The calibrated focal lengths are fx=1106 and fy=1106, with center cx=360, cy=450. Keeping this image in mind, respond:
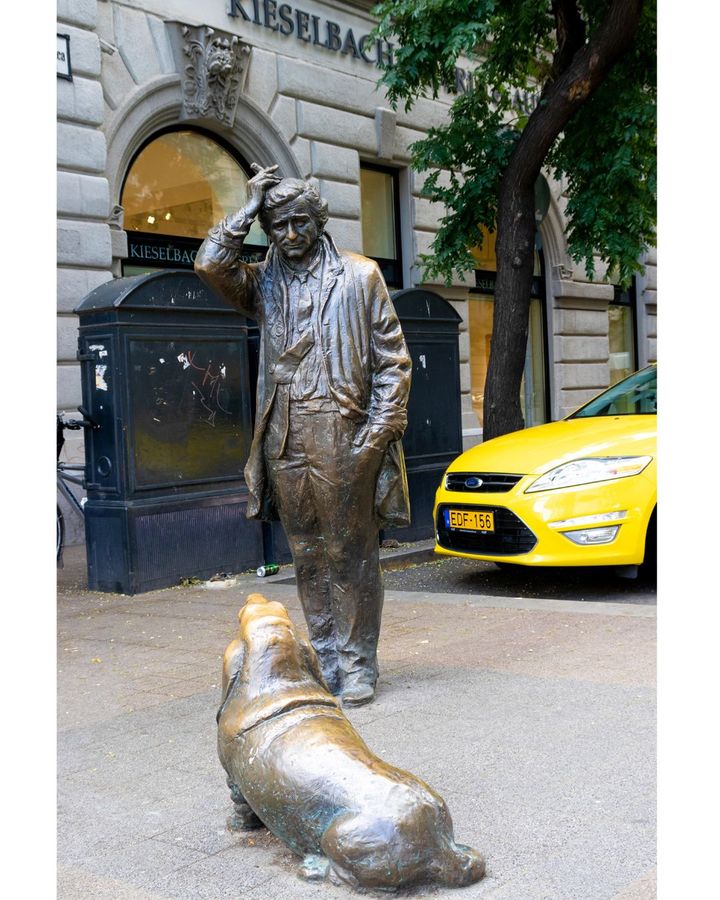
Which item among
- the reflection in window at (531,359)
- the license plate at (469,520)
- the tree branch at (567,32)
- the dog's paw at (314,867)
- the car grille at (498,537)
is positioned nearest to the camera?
the dog's paw at (314,867)

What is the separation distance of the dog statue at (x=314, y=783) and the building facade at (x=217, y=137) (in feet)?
28.4

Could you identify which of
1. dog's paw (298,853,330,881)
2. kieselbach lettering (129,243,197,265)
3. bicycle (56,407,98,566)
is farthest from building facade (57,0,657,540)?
dog's paw (298,853,330,881)

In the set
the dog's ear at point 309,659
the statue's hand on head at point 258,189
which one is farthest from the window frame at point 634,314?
the dog's ear at point 309,659

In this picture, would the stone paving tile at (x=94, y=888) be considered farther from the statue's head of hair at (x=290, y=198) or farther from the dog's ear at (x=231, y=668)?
the statue's head of hair at (x=290, y=198)

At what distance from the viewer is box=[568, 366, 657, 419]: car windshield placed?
9023 mm

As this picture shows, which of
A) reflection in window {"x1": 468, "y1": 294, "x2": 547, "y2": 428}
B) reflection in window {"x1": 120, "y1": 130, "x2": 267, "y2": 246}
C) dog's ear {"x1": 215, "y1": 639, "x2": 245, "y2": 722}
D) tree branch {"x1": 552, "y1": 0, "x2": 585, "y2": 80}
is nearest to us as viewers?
dog's ear {"x1": 215, "y1": 639, "x2": 245, "y2": 722}

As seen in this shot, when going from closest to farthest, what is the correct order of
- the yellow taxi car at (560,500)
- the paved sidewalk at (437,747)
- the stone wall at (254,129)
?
the paved sidewalk at (437,747) < the yellow taxi car at (560,500) < the stone wall at (254,129)

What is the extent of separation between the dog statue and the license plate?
466 cm

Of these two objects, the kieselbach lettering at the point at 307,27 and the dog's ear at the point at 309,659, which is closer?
→ the dog's ear at the point at 309,659

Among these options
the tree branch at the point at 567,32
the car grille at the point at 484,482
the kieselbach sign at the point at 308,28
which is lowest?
the car grille at the point at 484,482

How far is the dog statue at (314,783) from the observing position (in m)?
2.83

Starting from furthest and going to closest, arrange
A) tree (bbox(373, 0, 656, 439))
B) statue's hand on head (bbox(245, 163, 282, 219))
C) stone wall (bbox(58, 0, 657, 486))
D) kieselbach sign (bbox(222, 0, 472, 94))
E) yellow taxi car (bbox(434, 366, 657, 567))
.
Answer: kieselbach sign (bbox(222, 0, 472, 94)) → stone wall (bbox(58, 0, 657, 486)) → tree (bbox(373, 0, 656, 439)) → yellow taxi car (bbox(434, 366, 657, 567)) → statue's hand on head (bbox(245, 163, 282, 219))

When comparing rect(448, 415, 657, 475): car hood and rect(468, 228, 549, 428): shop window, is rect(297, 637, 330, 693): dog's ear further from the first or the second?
rect(468, 228, 549, 428): shop window
